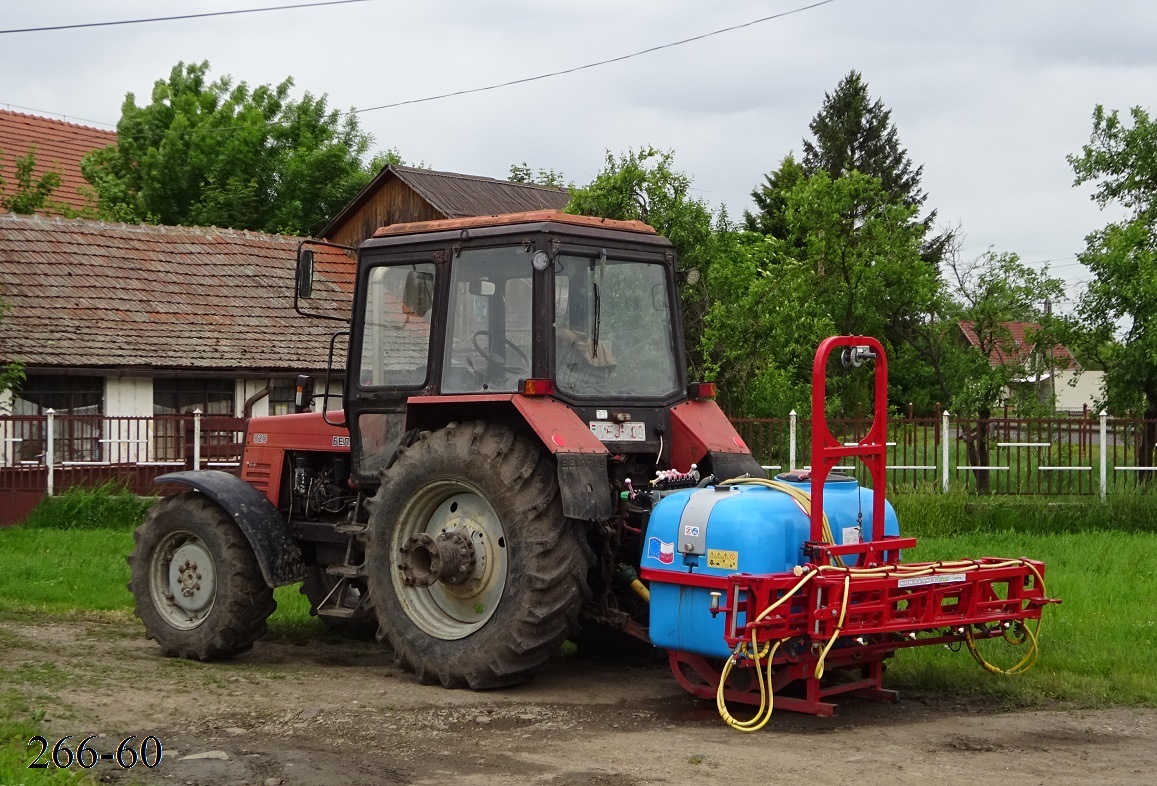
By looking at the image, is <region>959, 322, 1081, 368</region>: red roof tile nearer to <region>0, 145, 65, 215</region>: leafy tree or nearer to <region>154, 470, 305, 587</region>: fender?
<region>154, 470, 305, 587</region>: fender

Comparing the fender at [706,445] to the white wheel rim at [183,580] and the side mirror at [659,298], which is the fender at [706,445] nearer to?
the side mirror at [659,298]

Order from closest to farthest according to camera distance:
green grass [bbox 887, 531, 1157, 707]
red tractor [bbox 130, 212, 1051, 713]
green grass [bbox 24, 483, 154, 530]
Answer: red tractor [bbox 130, 212, 1051, 713] < green grass [bbox 887, 531, 1157, 707] < green grass [bbox 24, 483, 154, 530]

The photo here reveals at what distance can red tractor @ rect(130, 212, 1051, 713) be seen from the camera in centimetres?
709

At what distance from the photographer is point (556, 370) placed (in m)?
8.05

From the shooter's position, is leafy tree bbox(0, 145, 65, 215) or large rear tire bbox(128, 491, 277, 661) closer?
large rear tire bbox(128, 491, 277, 661)

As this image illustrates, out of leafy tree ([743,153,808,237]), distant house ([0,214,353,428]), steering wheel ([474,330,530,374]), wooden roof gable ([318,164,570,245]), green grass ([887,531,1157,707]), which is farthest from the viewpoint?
leafy tree ([743,153,808,237])

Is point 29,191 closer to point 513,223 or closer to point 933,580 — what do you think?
point 513,223

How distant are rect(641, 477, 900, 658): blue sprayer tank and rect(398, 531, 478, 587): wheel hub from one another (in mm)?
1069

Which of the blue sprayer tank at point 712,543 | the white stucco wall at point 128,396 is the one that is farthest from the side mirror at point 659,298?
the white stucco wall at point 128,396

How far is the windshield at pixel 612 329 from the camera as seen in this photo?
816 cm

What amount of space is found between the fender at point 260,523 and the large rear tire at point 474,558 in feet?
2.73

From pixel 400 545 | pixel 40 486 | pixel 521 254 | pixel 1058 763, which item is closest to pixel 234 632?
pixel 400 545

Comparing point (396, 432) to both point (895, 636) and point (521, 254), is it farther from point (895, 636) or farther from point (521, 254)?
point (895, 636)

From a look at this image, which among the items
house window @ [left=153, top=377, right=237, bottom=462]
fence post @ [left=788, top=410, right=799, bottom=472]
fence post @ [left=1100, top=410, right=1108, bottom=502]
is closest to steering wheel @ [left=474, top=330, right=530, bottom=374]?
fence post @ [left=788, top=410, right=799, bottom=472]
